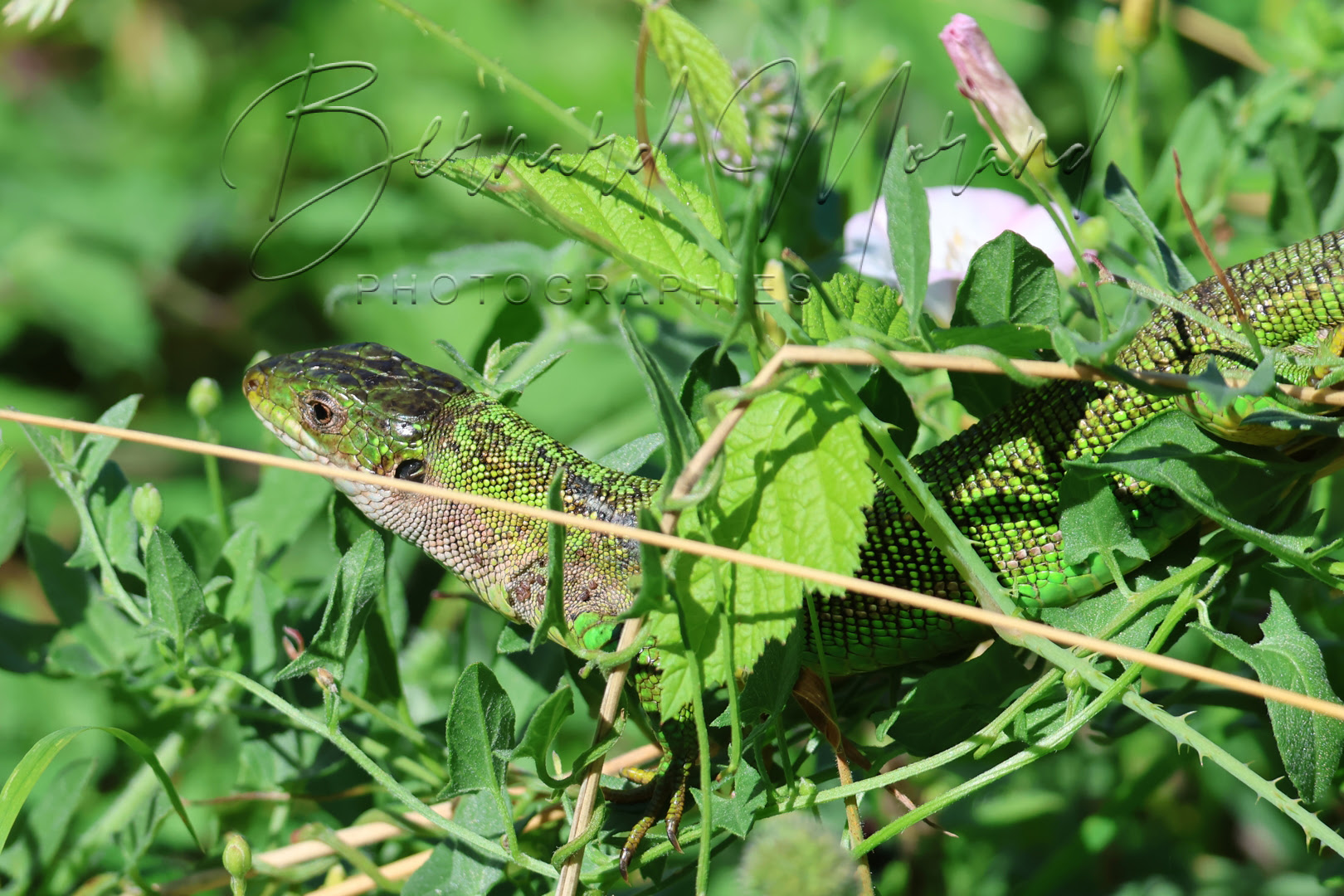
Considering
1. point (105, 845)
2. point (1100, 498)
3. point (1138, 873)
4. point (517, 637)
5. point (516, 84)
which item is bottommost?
point (1138, 873)

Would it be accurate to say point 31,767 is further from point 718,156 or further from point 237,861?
point 718,156

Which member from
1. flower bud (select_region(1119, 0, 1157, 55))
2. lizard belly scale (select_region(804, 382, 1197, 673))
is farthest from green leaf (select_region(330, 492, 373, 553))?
flower bud (select_region(1119, 0, 1157, 55))

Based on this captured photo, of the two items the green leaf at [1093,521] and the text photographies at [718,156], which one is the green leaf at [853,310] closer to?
the text photographies at [718,156]

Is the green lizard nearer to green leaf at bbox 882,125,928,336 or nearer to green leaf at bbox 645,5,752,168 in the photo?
green leaf at bbox 882,125,928,336

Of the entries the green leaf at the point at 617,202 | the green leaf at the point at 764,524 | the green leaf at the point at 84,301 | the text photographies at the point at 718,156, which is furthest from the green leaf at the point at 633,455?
the green leaf at the point at 84,301

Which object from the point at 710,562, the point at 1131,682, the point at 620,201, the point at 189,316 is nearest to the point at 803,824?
the point at 710,562

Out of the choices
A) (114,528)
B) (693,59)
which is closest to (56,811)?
(114,528)

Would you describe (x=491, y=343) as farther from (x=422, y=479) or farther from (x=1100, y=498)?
(x=1100, y=498)
